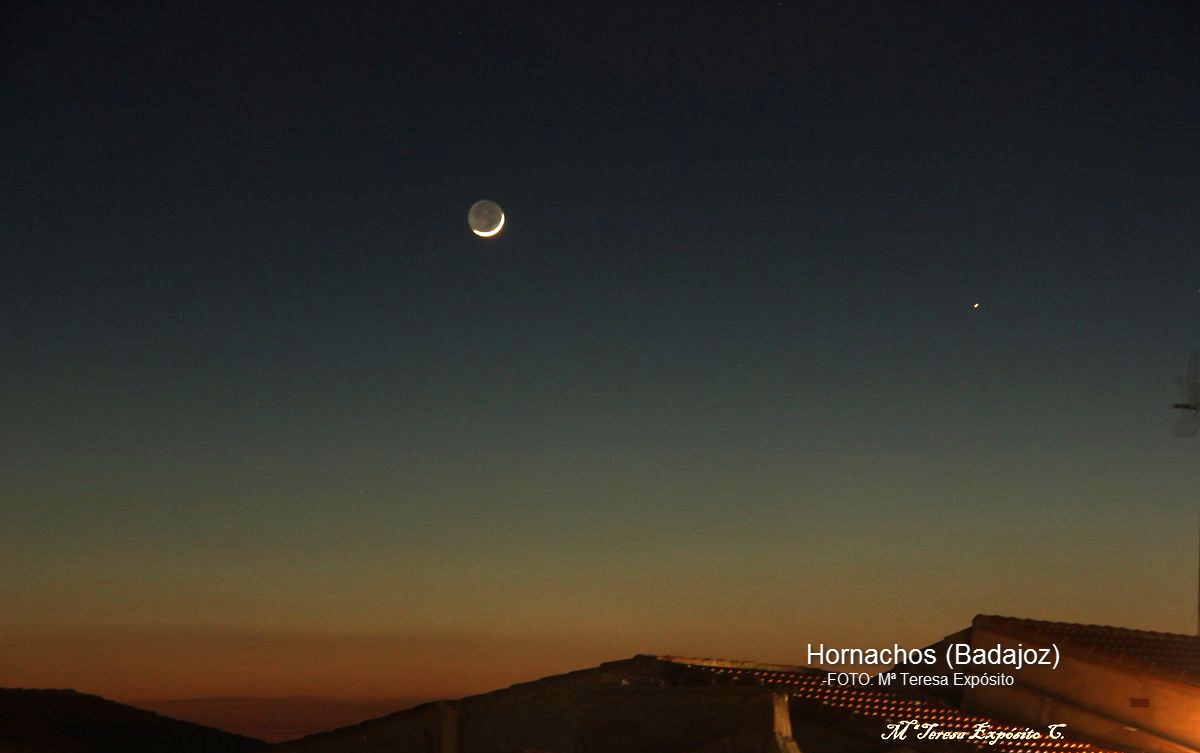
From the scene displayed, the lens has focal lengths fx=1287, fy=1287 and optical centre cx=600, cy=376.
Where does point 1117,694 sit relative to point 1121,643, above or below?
below

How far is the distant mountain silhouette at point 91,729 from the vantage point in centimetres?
2461

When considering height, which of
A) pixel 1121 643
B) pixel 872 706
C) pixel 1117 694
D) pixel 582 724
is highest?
pixel 1121 643

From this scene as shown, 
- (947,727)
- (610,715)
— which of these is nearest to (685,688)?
(610,715)

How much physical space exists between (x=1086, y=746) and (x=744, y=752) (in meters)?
7.54

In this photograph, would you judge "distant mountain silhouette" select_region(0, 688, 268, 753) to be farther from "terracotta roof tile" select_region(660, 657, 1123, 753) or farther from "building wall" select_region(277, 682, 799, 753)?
"terracotta roof tile" select_region(660, 657, 1123, 753)

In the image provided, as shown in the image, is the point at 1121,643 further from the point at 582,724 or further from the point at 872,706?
the point at 582,724

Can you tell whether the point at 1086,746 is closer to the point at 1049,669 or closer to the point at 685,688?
the point at 1049,669

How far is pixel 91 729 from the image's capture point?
26.2m

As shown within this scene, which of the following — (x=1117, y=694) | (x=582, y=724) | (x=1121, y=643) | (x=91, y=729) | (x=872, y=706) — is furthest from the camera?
(x=91, y=729)

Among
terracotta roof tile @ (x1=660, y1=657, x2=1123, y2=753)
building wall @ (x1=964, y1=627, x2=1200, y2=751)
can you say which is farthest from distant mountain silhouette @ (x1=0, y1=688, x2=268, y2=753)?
building wall @ (x1=964, y1=627, x2=1200, y2=751)

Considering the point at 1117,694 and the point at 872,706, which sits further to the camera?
the point at 1117,694

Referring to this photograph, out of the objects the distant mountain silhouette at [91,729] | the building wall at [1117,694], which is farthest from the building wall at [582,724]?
the building wall at [1117,694]

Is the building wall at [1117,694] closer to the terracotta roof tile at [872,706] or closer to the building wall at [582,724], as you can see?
the terracotta roof tile at [872,706]

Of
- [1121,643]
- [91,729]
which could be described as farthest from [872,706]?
[91,729]
